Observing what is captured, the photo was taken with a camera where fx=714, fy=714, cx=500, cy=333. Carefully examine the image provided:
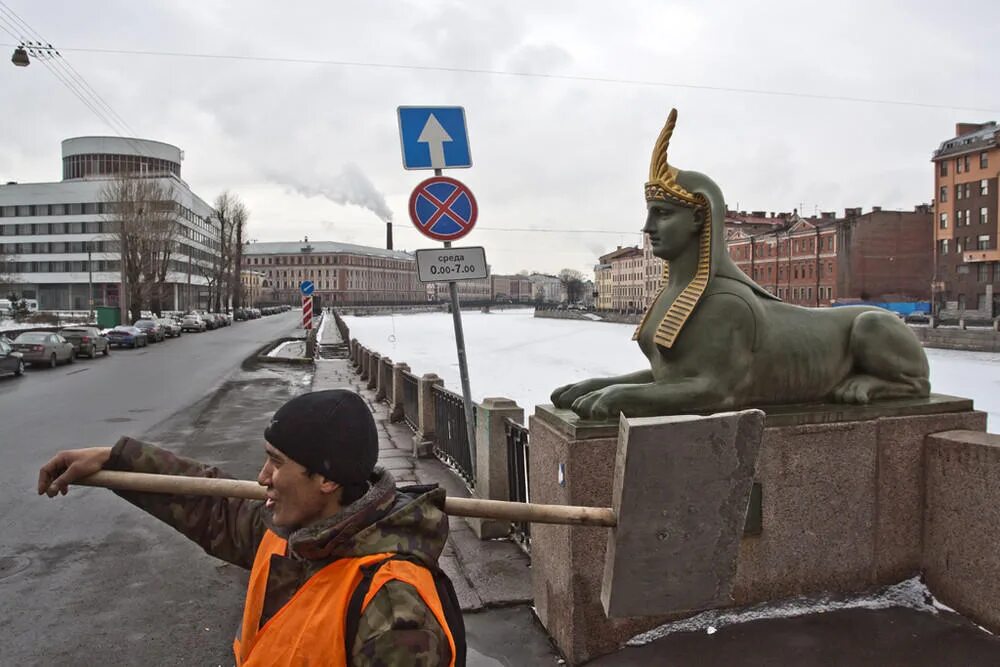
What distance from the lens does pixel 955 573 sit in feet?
13.6

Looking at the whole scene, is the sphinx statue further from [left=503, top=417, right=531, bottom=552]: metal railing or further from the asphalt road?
the asphalt road

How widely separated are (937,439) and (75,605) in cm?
568

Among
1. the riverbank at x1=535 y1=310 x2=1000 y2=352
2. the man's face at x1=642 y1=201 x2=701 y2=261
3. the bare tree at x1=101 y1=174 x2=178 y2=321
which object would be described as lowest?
the riverbank at x1=535 y1=310 x2=1000 y2=352

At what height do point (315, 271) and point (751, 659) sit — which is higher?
point (315, 271)

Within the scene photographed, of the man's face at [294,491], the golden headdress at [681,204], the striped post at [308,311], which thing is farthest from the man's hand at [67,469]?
the striped post at [308,311]

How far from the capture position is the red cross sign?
6.36 meters

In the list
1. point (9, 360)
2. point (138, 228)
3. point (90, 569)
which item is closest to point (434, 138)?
point (90, 569)

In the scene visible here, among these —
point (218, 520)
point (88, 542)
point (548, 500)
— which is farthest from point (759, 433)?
point (88, 542)

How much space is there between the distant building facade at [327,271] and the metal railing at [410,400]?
132018 millimetres

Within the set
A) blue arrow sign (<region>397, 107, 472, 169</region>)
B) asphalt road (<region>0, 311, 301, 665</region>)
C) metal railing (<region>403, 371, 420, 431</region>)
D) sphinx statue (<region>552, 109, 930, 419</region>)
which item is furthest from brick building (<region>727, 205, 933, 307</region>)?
sphinx statue (<region>552, 109, 930, 419</region>)

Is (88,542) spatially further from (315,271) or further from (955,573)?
(315,271)

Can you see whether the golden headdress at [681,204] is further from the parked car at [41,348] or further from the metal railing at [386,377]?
the parked car at [41,348]

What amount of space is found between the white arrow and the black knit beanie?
509cm

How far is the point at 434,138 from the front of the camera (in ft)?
21.1
